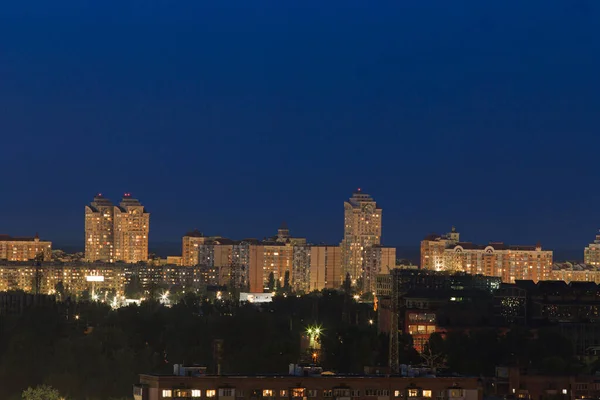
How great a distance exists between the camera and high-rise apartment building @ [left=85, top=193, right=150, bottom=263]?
115688 millimetres

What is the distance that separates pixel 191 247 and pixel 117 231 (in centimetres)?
609

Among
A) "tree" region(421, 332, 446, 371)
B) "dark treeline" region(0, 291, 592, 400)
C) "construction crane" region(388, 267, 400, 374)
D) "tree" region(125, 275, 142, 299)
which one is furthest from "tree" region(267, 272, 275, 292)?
"construction crane" region(388, 267, 400, 374)

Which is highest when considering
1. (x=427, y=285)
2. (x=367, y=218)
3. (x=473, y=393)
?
(x=367, y=218)

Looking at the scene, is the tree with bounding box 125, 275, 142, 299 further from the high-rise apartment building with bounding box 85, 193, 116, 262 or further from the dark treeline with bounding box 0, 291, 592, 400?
the dark treeline with bounding box 0, 291, 592, 400

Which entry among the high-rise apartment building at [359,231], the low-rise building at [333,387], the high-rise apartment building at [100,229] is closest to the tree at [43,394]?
the low-rise building at [333,387]

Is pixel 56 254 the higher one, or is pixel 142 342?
pixel 56 254

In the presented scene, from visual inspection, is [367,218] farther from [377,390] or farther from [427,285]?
[377,390]

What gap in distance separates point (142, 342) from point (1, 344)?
4.16m

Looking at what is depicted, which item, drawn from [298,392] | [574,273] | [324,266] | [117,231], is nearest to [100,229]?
[117,231]

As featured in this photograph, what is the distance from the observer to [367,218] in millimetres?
107875

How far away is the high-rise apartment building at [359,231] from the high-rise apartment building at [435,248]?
3342mm

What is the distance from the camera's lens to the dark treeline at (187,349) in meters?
35.0

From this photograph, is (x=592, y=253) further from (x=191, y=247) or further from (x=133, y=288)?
(x=133, y=288)

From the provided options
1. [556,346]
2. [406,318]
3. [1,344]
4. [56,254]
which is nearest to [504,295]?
[406,318]
